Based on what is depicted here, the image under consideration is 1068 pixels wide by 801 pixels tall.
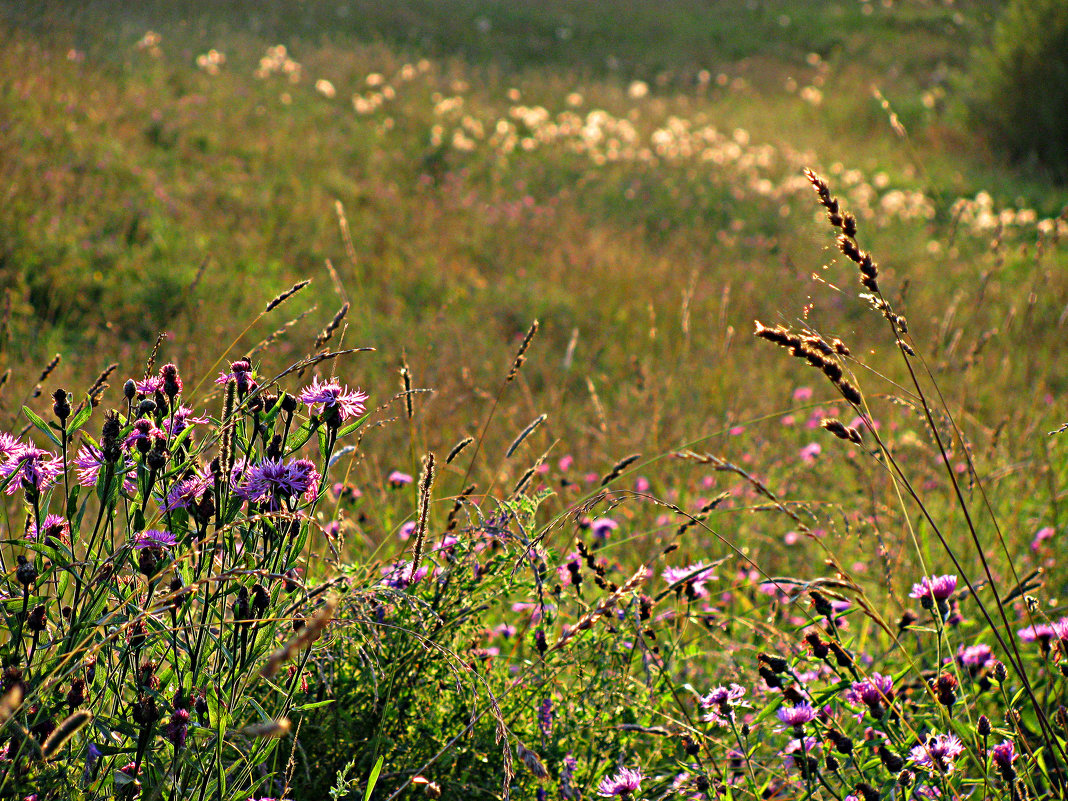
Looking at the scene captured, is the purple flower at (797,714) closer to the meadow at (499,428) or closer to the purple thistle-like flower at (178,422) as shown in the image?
the meadow at (499,428)

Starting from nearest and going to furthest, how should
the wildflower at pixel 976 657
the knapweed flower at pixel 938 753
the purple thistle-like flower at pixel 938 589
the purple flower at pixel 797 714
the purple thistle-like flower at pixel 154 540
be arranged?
1. the purple thistle-like flower at pixel 154 540
2. the knapweed flower at pixel 938 753
3. the purple flower at pixel 797 714
4. the purple thistle-like flower at pixel 938 589
5. the wildflower at pixel 976 657

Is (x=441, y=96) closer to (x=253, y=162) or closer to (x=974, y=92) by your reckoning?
(x=253, y=162)

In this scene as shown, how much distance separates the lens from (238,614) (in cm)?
111

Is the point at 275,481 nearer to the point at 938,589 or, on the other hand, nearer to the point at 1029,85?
the point at 938,589

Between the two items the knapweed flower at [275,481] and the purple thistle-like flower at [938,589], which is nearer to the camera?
the knapweed flower at [275,481]

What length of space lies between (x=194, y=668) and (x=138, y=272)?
4273mm

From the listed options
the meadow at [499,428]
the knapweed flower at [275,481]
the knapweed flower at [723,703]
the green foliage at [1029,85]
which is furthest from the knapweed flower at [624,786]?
the green foliage at [1029,85]

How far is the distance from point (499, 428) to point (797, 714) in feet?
8.22

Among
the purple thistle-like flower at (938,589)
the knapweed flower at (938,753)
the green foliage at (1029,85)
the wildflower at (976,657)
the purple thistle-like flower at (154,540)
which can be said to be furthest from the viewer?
the green foliage at (1029,85)

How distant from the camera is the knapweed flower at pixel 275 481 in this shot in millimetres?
1031

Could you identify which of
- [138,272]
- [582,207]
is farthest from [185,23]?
[138,272]

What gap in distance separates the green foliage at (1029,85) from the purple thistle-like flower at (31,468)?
11.9 meters

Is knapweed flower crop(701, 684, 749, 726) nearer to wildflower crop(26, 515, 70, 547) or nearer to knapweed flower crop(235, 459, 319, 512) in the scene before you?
knapweed flower crop(235, 459, 319, 512)

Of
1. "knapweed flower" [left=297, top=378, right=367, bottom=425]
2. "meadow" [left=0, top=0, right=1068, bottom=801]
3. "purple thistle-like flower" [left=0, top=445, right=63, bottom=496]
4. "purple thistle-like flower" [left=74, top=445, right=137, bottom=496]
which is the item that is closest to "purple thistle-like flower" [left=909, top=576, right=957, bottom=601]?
"meadow" [left=0, top=0, right=1068, bottom=801]
